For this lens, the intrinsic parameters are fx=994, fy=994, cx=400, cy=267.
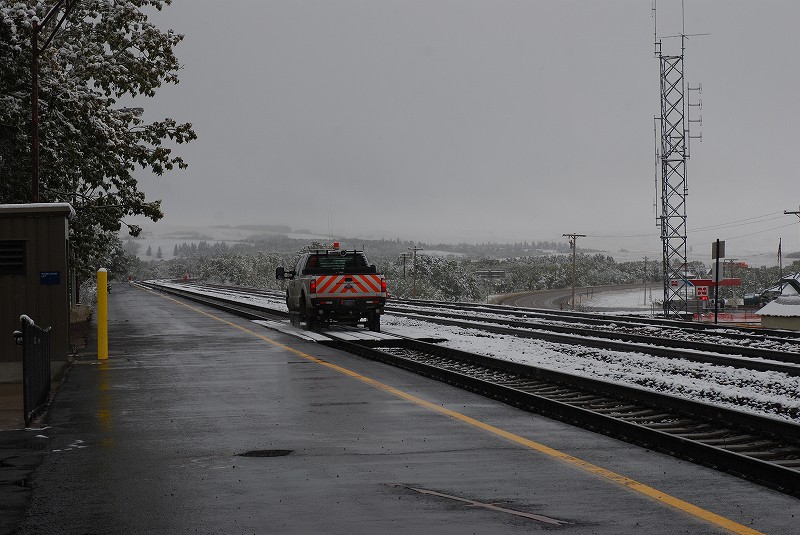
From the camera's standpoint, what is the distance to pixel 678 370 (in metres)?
17.7

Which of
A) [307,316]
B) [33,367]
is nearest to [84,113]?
[307,316]

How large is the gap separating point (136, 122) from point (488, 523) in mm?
25843

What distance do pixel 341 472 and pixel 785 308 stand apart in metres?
31.6

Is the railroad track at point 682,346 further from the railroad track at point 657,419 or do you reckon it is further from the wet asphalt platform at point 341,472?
the wet asphalt platform at point 341,472

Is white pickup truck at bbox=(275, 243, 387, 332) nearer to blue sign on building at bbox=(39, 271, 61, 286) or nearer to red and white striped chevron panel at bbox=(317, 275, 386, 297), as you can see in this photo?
red and white striped chevron panel at bbox=(317, 275, 386, 297)

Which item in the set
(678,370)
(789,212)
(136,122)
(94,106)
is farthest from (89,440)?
(789,212)

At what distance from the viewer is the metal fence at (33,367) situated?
10336 millimetres

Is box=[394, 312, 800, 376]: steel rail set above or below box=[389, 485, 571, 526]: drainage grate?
below

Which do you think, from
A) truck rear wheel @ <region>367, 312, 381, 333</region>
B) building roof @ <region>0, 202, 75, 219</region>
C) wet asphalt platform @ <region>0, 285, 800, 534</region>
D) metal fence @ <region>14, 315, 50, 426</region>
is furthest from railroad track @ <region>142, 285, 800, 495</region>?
truck rear wheel @ <region>367, 312, 381, 333</region>

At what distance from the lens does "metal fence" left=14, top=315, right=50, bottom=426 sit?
10.3 m

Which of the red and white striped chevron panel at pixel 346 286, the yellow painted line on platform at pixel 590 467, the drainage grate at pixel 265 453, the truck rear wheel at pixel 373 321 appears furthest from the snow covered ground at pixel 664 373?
the drainage grate at pixel 265 453

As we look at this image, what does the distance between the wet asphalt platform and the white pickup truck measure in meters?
13.5

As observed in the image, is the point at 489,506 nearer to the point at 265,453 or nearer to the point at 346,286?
the point at 265,453

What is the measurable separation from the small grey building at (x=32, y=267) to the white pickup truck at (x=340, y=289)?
12.0 m
